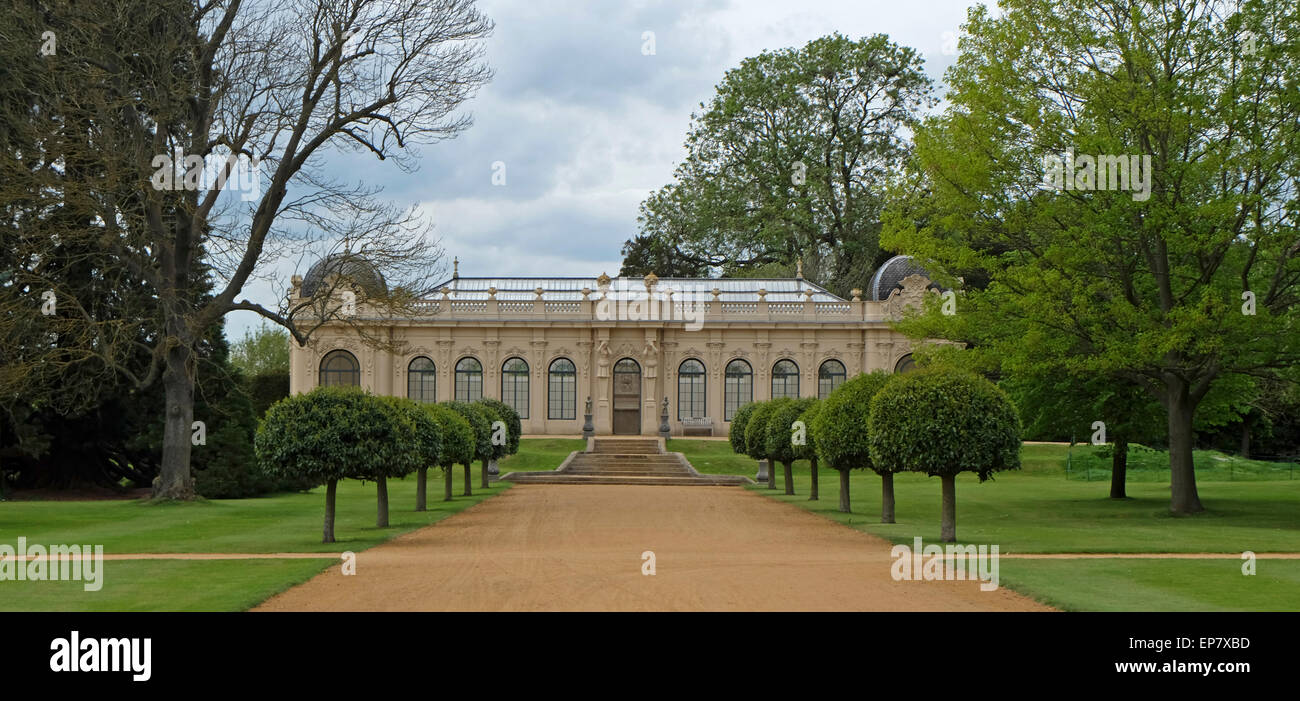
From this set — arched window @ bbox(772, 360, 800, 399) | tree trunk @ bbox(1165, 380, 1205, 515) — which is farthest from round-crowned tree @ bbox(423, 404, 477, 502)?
arched window @ bbox(772, 360, 800, 399)

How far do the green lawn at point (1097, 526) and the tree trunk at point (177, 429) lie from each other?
52.1 feet

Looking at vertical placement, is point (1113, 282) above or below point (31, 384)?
above

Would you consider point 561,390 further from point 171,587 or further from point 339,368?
point 171,587

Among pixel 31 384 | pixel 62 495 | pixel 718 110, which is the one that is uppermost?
pixel 718 110

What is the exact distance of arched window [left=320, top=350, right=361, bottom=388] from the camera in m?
52.1

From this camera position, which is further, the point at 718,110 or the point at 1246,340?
the point at 718,110

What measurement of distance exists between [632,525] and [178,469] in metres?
12.8

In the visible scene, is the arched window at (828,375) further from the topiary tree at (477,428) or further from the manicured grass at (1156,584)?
the manicured grass at (1156,584)

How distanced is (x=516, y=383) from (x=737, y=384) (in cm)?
1004

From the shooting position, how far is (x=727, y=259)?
67.7m

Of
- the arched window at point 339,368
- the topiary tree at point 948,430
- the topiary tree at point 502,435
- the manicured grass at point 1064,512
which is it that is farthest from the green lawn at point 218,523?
the arched window at point 339,368
